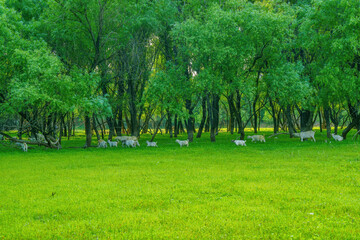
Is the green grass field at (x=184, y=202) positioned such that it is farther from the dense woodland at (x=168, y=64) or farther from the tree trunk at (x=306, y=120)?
the tree trunk at (x=306, y=120)

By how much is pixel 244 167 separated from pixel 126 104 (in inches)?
834

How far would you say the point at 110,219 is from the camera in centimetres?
741

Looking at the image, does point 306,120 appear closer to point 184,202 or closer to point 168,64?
point 168,64

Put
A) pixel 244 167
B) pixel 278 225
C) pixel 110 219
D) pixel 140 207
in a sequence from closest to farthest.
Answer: pixel 278 225, pixel 110 219, pixel 140 207, pixel 244 167

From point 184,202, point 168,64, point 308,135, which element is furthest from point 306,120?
point 184,202

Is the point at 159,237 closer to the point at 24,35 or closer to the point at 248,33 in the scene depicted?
the point at 248,33

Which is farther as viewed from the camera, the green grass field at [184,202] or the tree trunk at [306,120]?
the tree trunk at [306,120]

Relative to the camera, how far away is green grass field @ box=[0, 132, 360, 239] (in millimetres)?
6699

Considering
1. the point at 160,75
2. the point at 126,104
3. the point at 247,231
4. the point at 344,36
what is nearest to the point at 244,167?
the point at 247,231

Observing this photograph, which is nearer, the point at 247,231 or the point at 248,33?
the point at 247,231

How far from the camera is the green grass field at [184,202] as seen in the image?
670 cm

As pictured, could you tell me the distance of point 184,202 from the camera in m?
8.79

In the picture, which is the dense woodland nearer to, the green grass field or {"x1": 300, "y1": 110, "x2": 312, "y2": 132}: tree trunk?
{"x1": 300, "y1": 110, "x2": 312, "y2": 132}: tree trunk

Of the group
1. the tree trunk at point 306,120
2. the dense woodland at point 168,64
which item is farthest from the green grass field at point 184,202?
the tree trunk at point 306,120
